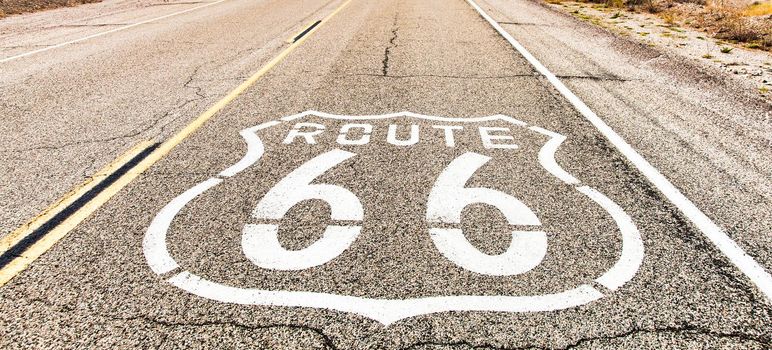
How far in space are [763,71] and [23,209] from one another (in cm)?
819

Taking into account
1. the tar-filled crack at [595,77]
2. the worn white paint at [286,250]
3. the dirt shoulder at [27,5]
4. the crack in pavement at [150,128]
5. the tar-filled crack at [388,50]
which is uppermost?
the dirt shoulder at [27,5]

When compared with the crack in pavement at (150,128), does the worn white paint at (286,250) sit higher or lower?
lower

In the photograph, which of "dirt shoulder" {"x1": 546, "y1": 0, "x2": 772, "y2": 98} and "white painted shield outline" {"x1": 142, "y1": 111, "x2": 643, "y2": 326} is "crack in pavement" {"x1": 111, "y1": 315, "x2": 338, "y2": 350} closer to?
"white painted shield outline" {"x1": 142, "y1": 111, "x2": 643, "y2": 326}

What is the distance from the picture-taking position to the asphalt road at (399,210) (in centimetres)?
219

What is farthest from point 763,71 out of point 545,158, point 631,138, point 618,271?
point 618,271

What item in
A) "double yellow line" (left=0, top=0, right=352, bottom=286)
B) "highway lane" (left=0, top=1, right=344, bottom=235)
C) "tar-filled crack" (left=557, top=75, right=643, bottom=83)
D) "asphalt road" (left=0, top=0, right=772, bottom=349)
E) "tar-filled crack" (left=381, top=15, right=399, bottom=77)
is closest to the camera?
"asphalt road" (left=0, top=0, right=772, bottom=349)

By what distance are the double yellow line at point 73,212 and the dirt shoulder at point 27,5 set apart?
13.0 meters

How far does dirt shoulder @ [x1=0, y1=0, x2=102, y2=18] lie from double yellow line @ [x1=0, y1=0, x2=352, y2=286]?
13.0 m

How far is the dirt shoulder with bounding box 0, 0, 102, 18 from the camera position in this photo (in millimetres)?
14337

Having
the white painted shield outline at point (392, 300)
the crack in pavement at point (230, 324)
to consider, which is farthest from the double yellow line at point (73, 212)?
the crack in pavement at point (230, 324)

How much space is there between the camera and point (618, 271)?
2514mm

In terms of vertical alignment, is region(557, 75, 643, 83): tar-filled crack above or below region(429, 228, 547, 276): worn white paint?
above

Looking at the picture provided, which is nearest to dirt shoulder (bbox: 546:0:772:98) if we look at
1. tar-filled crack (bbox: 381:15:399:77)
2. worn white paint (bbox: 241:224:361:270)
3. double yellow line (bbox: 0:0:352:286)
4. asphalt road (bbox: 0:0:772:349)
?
asphalt road (bbox: 0:0:772:349)

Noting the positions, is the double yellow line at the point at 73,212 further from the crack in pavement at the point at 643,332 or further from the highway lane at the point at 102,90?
the crack in pavement at the point at 643,332
